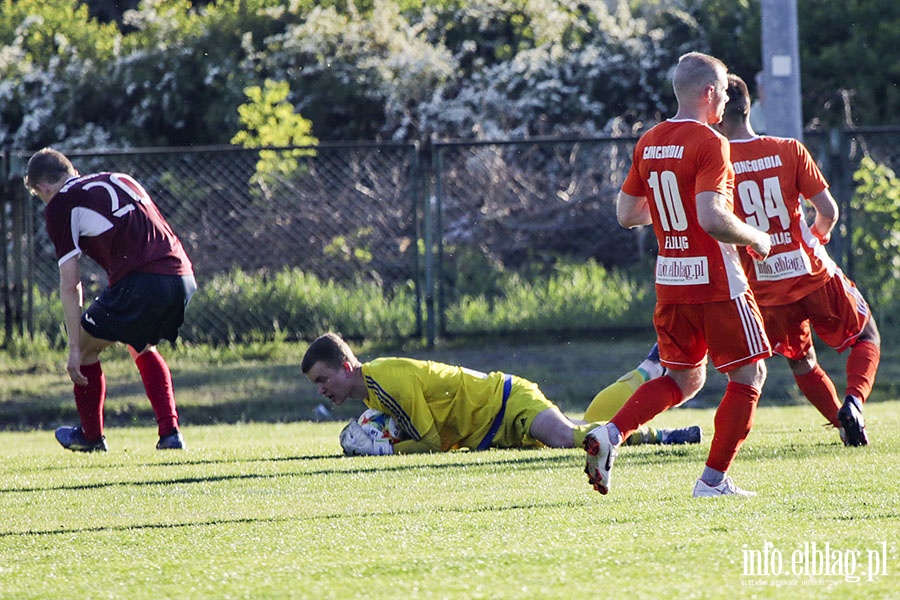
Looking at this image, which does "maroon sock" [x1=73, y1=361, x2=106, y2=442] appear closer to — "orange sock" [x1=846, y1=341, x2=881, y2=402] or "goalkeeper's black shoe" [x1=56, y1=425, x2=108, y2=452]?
→ "goalkeeper's black shoe" [x1=56, y1=425, x2=108, y2=452]

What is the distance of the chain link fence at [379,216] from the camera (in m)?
12.9

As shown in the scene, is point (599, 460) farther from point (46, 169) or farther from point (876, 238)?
point (876, 238)

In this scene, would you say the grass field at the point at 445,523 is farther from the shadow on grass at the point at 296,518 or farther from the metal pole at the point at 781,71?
the metal pole at the point at 781,71

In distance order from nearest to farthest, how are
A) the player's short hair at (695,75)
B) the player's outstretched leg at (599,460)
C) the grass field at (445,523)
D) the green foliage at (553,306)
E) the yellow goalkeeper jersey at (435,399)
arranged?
the grass field at (445,523) < the player's outstretched leg at (599,460) < the player's short hair at (695,75) < the yellow goalkeeper jersey at (435,399) < the green foliage at (553,306)

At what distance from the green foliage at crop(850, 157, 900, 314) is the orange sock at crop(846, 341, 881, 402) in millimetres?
6148

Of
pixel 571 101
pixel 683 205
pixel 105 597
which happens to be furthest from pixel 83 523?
pixel 571 101

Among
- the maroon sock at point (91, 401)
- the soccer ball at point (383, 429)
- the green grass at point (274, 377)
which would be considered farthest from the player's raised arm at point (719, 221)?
the green grass at point (274, 377)

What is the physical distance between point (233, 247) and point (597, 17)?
6794mm

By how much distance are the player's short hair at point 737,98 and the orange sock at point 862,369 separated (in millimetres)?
1400

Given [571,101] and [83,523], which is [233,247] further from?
[83,523]

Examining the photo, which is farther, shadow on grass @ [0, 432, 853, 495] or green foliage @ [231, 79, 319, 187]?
green foliage @ [231, 79, 319, 187]

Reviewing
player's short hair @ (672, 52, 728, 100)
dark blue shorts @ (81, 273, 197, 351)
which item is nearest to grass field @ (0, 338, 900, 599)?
dark blue shorts @ (81, 273, 197, 351)

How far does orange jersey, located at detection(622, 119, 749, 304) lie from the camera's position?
Result: 208 inches

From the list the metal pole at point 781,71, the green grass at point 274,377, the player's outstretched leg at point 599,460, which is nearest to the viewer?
the player's outstretched leg at point 599,460
